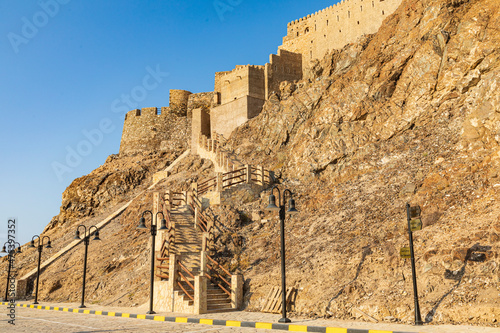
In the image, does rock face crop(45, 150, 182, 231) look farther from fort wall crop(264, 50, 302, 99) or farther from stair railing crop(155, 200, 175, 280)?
stair railing crop(155, 200, 175, 280)

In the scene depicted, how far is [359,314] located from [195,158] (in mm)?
31385

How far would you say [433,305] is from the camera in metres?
11.9

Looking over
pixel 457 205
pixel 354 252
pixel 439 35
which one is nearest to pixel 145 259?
pixel 354 252

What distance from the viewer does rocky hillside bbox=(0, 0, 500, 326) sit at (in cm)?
1339

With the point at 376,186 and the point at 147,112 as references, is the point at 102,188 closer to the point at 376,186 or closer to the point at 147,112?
the point at 147,112

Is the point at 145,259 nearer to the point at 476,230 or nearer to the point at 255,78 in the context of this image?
the point at 476,230

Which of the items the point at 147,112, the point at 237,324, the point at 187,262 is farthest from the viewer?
the point at 147,112

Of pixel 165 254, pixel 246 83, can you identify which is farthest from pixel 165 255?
pixel 246 83

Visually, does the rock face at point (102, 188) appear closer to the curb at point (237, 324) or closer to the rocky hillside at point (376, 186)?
the rocky hillside at point (376, 186)

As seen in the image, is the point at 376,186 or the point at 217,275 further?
the point at 376,186

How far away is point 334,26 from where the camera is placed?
42.9 metres

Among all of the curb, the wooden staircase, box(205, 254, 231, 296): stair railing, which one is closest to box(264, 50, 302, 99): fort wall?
the wooden staircase

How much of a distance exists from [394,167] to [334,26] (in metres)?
24.7

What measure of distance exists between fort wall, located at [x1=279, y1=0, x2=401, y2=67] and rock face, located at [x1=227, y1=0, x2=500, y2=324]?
407 cm
